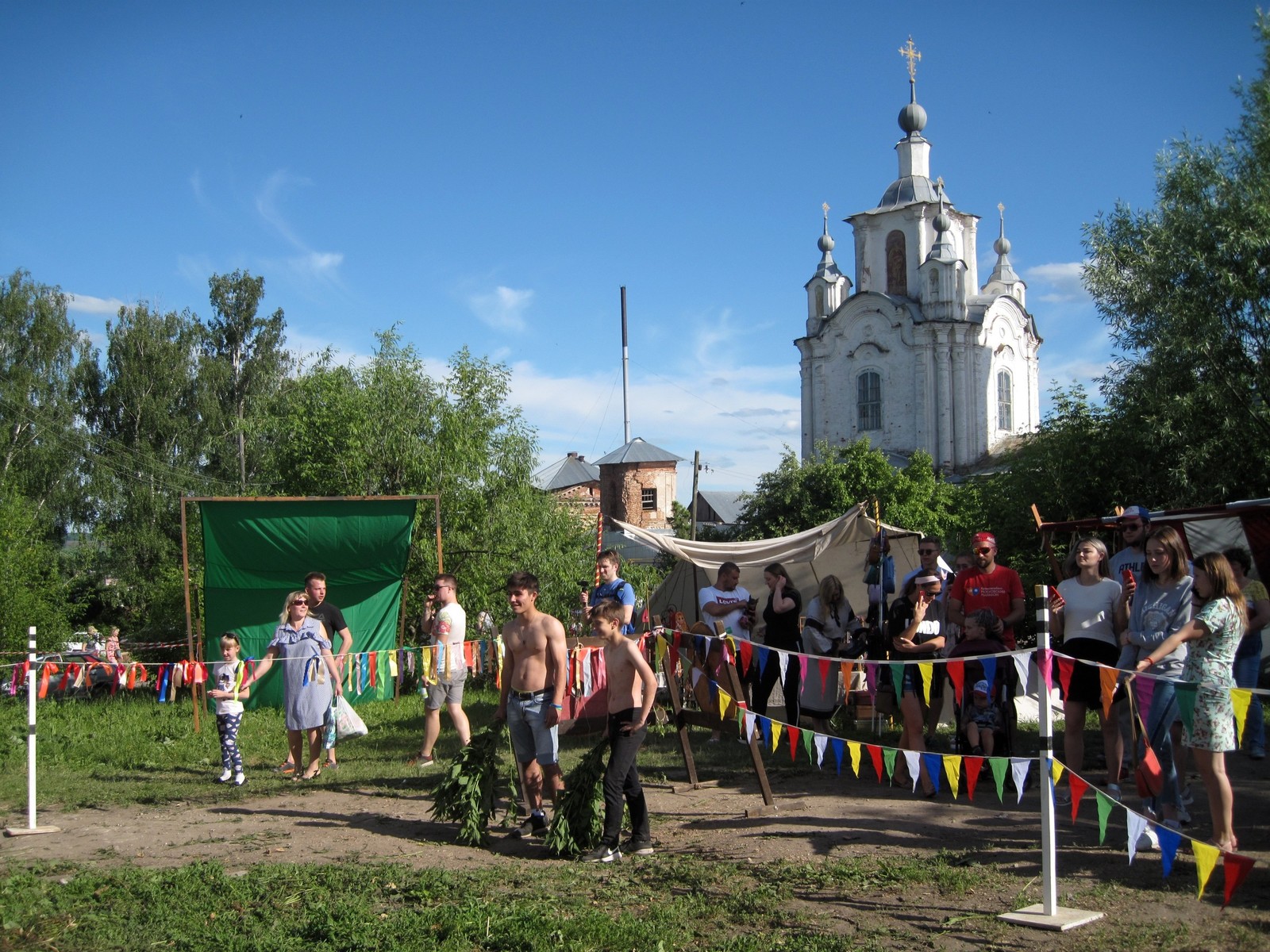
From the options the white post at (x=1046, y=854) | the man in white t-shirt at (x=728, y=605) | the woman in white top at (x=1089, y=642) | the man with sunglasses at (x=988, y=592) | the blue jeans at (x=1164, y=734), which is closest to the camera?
the white post at (x=1046, y=854)

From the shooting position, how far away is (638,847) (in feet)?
21.4

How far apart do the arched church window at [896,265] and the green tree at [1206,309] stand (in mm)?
30133

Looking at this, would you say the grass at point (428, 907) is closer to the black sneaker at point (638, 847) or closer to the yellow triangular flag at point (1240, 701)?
the black sneaker at point (638, 847)

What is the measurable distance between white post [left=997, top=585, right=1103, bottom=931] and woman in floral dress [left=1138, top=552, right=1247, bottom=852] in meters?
1.03

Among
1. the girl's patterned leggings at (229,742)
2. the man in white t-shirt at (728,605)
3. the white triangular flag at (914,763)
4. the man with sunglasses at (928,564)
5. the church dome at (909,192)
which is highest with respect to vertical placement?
the church dome at (909,192)

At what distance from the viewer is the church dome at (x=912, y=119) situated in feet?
176

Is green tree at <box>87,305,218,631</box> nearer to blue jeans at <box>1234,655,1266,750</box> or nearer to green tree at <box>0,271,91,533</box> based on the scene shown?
green tree at <box>0,271,91,533</box>

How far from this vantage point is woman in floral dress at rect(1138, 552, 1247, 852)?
554cm

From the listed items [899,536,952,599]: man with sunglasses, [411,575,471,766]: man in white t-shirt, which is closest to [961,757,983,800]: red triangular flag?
[899,536,952,599]: man with sunglasses

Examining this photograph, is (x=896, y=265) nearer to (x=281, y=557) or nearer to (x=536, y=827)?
(x=281, y=557)

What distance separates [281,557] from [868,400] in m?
41.1

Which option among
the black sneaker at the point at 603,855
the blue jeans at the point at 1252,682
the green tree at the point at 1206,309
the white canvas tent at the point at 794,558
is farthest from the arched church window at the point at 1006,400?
the black sneaker at the point at 603,855

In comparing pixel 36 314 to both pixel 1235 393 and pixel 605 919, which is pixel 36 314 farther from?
pixel 605 919

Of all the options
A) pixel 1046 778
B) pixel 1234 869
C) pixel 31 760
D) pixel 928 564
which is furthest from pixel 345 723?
pixel 1234 869
